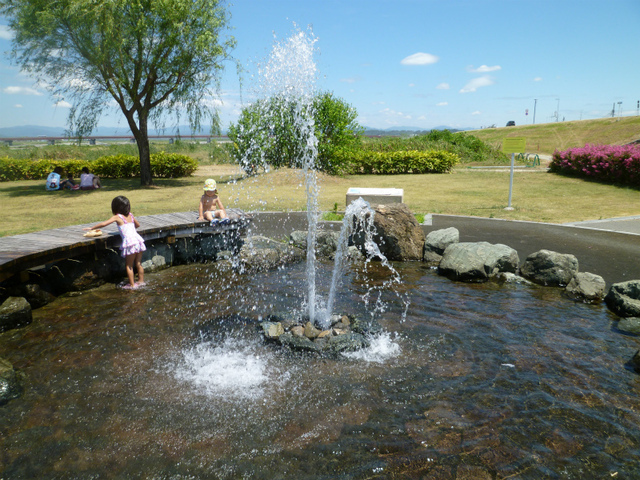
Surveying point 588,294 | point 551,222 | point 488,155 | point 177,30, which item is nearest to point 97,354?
point 588,294

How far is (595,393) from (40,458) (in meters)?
5.04

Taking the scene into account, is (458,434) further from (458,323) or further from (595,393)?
(458,323)

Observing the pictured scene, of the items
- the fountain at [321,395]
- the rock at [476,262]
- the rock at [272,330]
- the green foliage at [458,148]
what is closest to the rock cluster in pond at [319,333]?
the rock at [272,330]

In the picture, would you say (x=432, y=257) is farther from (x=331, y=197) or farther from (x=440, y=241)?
(x=331, y=197)

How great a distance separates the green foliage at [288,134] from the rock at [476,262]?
1602 centimetres

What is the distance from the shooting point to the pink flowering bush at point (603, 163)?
63.5 ft

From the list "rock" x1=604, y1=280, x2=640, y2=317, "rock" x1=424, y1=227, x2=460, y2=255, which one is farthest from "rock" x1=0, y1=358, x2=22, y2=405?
"rock" x1=604, y1=280, x2=640, y2=317

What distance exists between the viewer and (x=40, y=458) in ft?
11.8

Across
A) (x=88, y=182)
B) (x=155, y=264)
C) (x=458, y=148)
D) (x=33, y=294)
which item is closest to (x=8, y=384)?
(x=33, y=294)

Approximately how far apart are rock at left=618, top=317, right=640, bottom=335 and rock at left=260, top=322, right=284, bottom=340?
4459 mm

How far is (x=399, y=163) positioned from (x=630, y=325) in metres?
22.2

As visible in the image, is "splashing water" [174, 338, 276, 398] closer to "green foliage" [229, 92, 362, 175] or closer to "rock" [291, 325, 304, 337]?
"rock" [291, 325, 304, 337]

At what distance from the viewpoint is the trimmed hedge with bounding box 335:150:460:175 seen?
89.4ft

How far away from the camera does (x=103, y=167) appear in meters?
24.7
